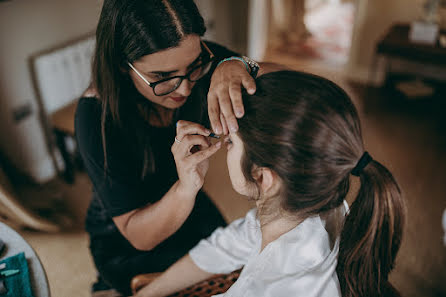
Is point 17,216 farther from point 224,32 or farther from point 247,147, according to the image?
point 224,32

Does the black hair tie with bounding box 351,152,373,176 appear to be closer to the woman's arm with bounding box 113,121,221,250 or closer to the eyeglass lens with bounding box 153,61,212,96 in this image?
the woman's arm with bounding box 113,121,221,250

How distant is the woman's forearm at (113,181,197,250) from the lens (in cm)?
96

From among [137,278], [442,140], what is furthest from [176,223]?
[442,140]

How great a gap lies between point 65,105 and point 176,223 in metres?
1.70

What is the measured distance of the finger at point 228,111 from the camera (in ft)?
2.41

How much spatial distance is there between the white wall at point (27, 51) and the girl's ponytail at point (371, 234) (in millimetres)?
2100

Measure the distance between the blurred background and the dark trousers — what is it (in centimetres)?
12

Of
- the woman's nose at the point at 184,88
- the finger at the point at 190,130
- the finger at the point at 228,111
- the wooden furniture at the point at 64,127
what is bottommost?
the wooden furniture at the point at 64,127

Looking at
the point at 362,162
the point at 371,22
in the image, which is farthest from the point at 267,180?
the point at 371,22

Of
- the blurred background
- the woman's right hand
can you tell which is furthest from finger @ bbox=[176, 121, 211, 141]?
the blurred background

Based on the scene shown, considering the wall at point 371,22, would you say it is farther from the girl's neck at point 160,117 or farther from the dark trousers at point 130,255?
the dark trousers at point 130,255

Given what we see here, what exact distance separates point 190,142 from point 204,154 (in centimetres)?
4

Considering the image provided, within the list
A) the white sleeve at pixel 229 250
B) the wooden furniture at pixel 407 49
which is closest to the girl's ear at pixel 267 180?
the white sleeve at pixel 229 250

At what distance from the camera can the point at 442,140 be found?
9.30 feet
